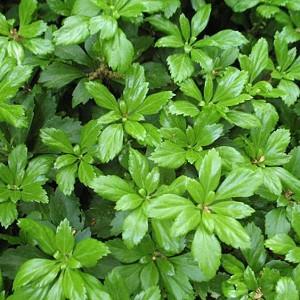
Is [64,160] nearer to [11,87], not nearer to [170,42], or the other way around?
[11,87]

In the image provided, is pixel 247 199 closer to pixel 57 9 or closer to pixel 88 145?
pixel 88 145

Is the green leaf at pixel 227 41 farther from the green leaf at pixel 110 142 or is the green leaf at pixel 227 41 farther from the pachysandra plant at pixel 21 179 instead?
the pachysandra plant at pixel 21 179

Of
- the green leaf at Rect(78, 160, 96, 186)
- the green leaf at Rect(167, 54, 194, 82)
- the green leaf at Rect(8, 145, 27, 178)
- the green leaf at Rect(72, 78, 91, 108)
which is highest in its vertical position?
the green leaf at Rect(167, 54, 194, 82)

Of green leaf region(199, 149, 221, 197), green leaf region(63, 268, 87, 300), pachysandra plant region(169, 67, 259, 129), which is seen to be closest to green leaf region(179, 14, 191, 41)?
pachysandra plant region(169, 67, 259, 129)

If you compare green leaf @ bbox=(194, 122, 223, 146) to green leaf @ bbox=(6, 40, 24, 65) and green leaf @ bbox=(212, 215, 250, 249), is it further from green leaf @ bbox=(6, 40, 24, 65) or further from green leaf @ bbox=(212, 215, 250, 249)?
green leaf @ bbox=(6, 40, 24, 65)

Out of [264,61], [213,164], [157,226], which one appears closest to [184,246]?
[157,226]
